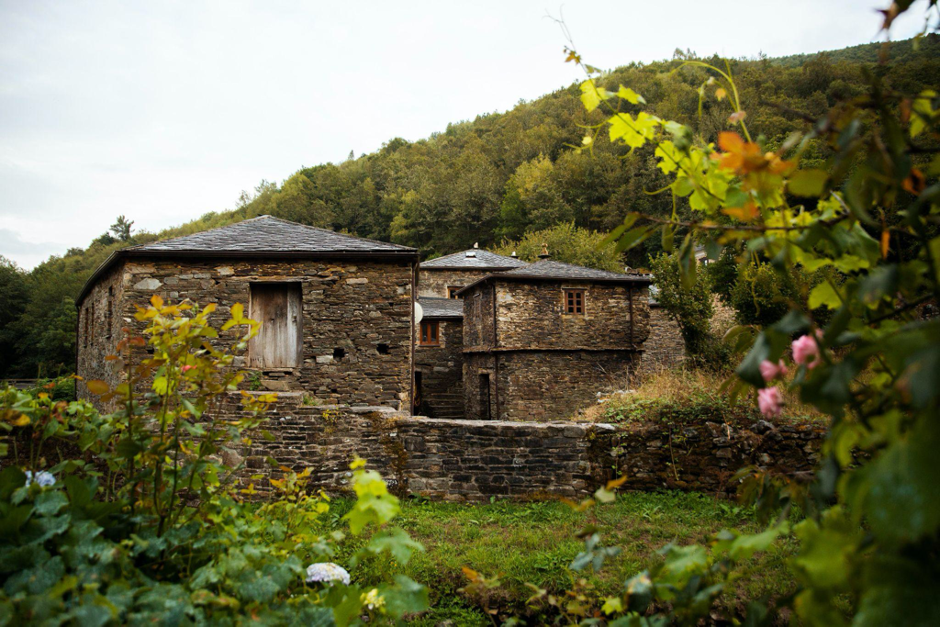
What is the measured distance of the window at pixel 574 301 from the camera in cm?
1739

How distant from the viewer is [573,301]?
687 inches

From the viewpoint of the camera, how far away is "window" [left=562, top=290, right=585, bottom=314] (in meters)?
17.4

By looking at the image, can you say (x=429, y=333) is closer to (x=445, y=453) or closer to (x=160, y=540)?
(x=445, y=453)

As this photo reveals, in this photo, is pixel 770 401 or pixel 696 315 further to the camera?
pixel 696 315

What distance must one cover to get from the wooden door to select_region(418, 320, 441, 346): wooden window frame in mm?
11636

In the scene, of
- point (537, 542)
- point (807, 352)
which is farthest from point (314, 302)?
point (807, 352)

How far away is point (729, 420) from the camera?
6.96 metres

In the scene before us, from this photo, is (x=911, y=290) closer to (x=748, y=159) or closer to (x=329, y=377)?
(x=748, y=159)

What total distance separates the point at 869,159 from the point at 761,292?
13321 millimetres

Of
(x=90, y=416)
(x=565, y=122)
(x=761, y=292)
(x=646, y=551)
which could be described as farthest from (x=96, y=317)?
(x=565, y=122)

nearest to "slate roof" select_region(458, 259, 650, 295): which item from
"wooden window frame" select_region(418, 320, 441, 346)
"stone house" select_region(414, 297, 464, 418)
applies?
"stone house" select_region(414, 297, 464, 418)

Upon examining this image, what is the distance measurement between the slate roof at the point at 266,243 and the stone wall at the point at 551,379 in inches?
317

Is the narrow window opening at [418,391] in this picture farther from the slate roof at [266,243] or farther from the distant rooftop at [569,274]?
the slate roof at [266,243]

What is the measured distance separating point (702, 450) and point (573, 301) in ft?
35.8
